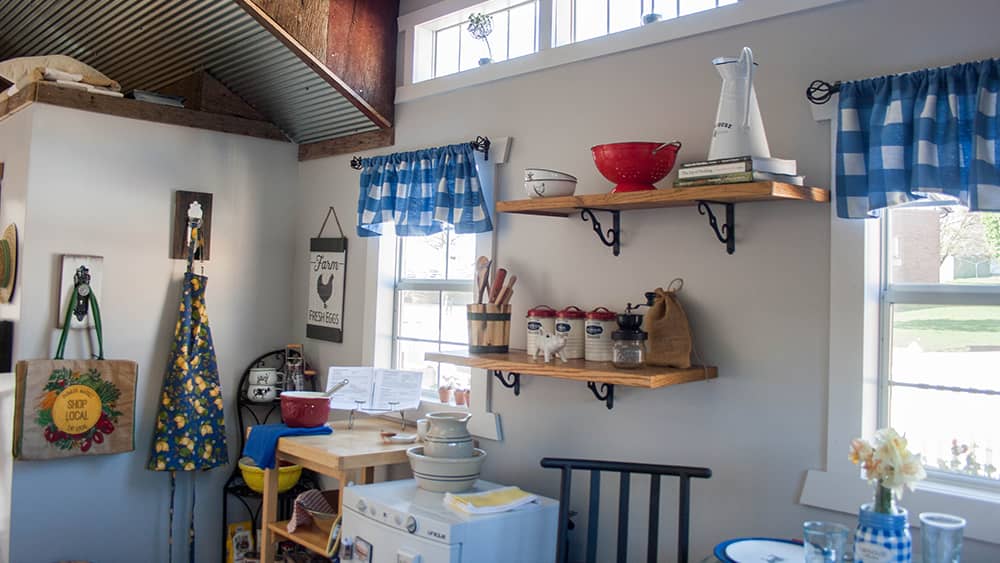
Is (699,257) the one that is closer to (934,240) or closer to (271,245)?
(934,240)

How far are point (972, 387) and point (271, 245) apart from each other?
3491mm

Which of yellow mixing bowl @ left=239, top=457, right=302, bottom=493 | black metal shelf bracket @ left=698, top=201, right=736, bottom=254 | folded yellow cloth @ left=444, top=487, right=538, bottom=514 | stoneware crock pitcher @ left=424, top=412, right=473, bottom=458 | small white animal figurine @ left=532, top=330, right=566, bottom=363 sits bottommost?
yellow mixing bowl @ left=239, top=457, right=302, bottom=493

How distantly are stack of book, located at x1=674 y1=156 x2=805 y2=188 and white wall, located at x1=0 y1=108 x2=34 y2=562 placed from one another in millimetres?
3082

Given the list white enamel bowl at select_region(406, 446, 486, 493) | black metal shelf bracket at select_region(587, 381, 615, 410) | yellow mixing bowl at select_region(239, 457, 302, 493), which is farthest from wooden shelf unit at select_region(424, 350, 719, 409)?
yellow mixing bowl at select_region(239, 457, 302, 493)

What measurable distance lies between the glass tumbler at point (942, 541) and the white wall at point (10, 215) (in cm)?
369

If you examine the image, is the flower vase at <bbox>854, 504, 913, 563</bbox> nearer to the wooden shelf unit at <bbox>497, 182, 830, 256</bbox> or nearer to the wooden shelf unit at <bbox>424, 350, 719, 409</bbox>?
the wooden shelf unit at <bbox>424, 350, 719, 409</bbox>

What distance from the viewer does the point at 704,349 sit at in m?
2.65

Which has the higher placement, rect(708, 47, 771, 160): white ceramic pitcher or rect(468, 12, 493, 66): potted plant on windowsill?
rect(468, 12, 493, 66): potted plant on windowsill

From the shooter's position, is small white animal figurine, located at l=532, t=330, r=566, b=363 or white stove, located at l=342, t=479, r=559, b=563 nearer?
white stove, located at l=342, t=479, r=559, b=563

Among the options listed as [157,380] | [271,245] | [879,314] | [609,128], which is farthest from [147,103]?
[879,314]

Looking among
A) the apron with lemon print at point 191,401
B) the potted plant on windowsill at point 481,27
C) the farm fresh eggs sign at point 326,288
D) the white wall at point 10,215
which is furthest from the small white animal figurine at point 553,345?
the white wall at point 10,215

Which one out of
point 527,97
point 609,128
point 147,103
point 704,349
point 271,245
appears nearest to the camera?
point 704,349

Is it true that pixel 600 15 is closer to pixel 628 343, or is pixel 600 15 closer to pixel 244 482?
pixel 628 343

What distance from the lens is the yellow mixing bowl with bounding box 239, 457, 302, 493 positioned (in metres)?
3.90
